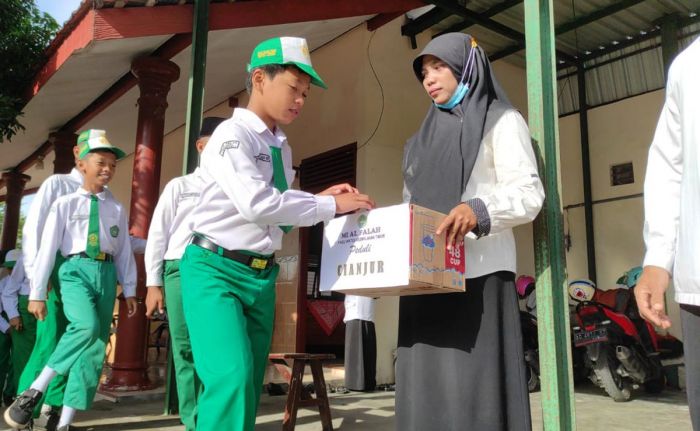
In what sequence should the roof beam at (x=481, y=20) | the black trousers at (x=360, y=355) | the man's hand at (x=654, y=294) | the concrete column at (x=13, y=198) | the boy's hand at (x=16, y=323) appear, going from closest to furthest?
1. the man's hand at (x=654, y=294)
2. the boy's hand at (x=16, y=323)
3. the black trousers at (x=360, y=355)
4. the roof beam at (x=481, y=20)
5. the concrete column at (x=13, y=198)

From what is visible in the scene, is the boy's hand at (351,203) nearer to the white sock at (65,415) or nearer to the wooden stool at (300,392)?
Result: the wooden stool at (300,392)

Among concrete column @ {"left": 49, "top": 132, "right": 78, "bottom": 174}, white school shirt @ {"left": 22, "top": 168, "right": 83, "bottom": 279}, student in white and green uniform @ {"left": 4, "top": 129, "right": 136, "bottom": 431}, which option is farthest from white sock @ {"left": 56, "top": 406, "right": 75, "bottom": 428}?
concrete column @ {"left": 49, "top": 132, "right": 78, "bottom": 174}

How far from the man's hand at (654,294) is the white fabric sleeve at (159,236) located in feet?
8.56

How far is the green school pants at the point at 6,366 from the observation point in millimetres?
5035

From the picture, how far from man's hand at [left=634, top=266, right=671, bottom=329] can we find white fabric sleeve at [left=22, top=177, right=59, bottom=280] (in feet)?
11.0

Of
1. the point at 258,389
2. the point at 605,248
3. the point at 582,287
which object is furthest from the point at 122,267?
the point at 605,248

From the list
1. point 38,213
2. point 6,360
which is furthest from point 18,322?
point 38,213

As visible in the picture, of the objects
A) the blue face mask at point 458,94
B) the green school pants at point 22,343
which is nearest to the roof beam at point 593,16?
the blue face mask at point 458,94

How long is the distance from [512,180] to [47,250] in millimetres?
2838

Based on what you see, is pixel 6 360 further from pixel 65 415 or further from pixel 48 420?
pixel 65 415

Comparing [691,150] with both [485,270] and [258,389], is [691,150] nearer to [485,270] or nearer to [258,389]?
[485,270]

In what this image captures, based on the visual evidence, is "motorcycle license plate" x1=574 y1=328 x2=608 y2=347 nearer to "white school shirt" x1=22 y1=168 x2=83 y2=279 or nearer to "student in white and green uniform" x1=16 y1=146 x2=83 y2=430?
"student in white and green uniform" x1=16 y1=146 x2=83 y2=430

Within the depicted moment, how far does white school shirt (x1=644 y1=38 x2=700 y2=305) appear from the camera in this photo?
1387mm

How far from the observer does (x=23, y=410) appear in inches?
130
